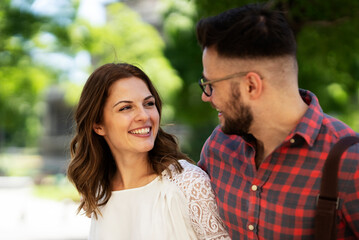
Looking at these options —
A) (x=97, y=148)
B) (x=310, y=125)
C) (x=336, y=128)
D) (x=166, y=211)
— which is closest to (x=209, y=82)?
(x=310, y=125)

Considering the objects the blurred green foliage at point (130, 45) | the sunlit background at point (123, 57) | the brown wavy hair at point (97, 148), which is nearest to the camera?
the brown wavy hair at point (97, 148)

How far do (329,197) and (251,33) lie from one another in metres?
0.84

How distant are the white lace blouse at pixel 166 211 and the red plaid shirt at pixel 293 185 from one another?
31 centimetres

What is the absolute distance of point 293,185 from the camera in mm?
2139

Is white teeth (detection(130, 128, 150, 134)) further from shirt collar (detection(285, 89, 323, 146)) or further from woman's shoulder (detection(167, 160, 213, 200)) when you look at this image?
shirt collar (detection(285, 89, 323, 146))

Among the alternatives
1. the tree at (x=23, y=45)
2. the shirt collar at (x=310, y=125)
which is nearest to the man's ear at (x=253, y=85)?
the shirt collar at (x=310, y=125)

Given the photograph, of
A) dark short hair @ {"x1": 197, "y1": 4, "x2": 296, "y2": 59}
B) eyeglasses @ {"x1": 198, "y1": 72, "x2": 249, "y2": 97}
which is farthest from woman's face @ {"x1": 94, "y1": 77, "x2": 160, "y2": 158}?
dark short hair @ {"x1": 197, "y1": 4, "x2": 296, "y2": 59}

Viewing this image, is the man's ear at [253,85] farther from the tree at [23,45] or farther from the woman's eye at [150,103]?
the tree at [23,45]

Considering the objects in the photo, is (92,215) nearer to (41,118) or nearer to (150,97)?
(150,97)

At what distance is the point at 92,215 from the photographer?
329 cm

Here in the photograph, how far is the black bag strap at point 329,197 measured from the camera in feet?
6.34

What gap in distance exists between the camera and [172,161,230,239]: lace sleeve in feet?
8.82

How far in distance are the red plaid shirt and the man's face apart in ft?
0.57

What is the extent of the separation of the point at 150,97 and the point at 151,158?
1.53ft
